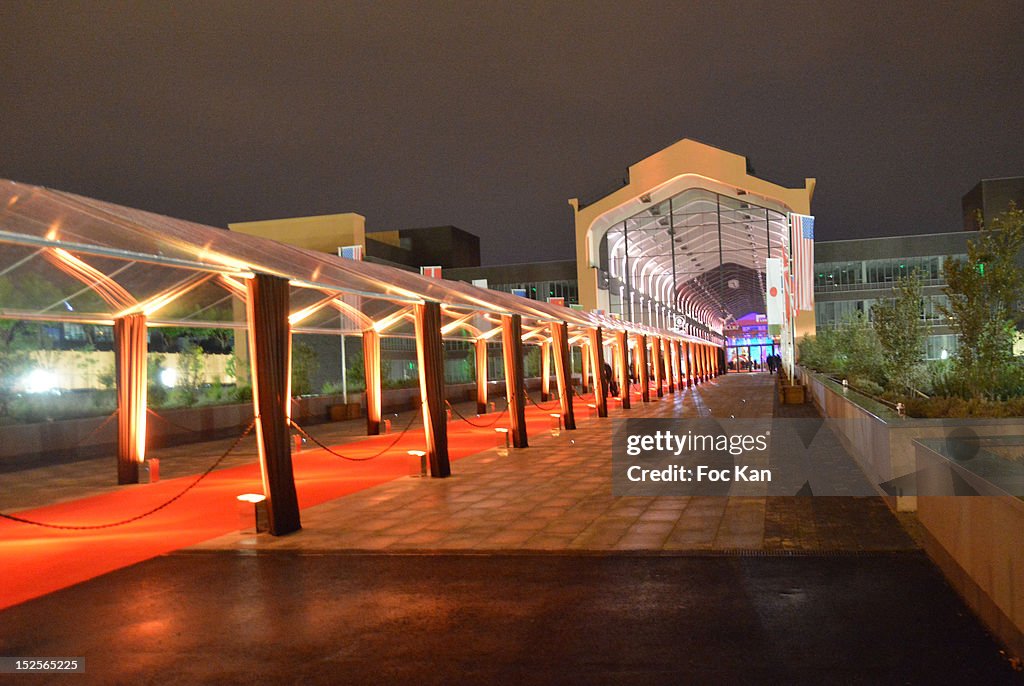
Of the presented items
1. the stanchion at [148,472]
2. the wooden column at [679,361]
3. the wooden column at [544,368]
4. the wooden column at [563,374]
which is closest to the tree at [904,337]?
the wooden column at [563,374]

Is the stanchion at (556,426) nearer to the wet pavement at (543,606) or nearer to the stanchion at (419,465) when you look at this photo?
the stanchion at (419,465)

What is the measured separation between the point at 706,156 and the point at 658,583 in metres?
40.1

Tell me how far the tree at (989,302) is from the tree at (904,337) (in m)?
3.19

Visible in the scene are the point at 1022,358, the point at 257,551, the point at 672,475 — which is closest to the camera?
the point at 257,551

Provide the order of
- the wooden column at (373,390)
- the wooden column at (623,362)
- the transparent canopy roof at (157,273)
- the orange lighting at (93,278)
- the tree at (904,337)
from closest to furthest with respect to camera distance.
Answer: the transparent canopy roof at (157,273), the orange lighting at (93,278), the tree at (904,337), the wooden column at (373,390), the wooden column at (623,362)

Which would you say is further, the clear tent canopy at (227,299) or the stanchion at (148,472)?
the stanchion at (148,472)

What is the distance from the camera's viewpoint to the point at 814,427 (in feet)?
53.6

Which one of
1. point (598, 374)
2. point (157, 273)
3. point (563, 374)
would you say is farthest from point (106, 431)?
point (598, 374)

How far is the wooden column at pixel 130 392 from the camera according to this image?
12.4 m

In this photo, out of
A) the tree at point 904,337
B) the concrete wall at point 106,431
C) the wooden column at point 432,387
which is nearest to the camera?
the wooden column at point 432,387

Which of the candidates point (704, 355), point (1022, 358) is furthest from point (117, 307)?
point (704, 355)

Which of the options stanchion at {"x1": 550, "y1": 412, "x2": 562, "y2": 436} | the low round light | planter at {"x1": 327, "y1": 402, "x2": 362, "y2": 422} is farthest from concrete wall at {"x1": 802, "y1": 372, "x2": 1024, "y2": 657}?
the low round light

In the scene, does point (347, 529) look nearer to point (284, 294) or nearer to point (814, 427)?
point (284, 294)

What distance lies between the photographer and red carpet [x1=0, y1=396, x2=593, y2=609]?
7.07 m
